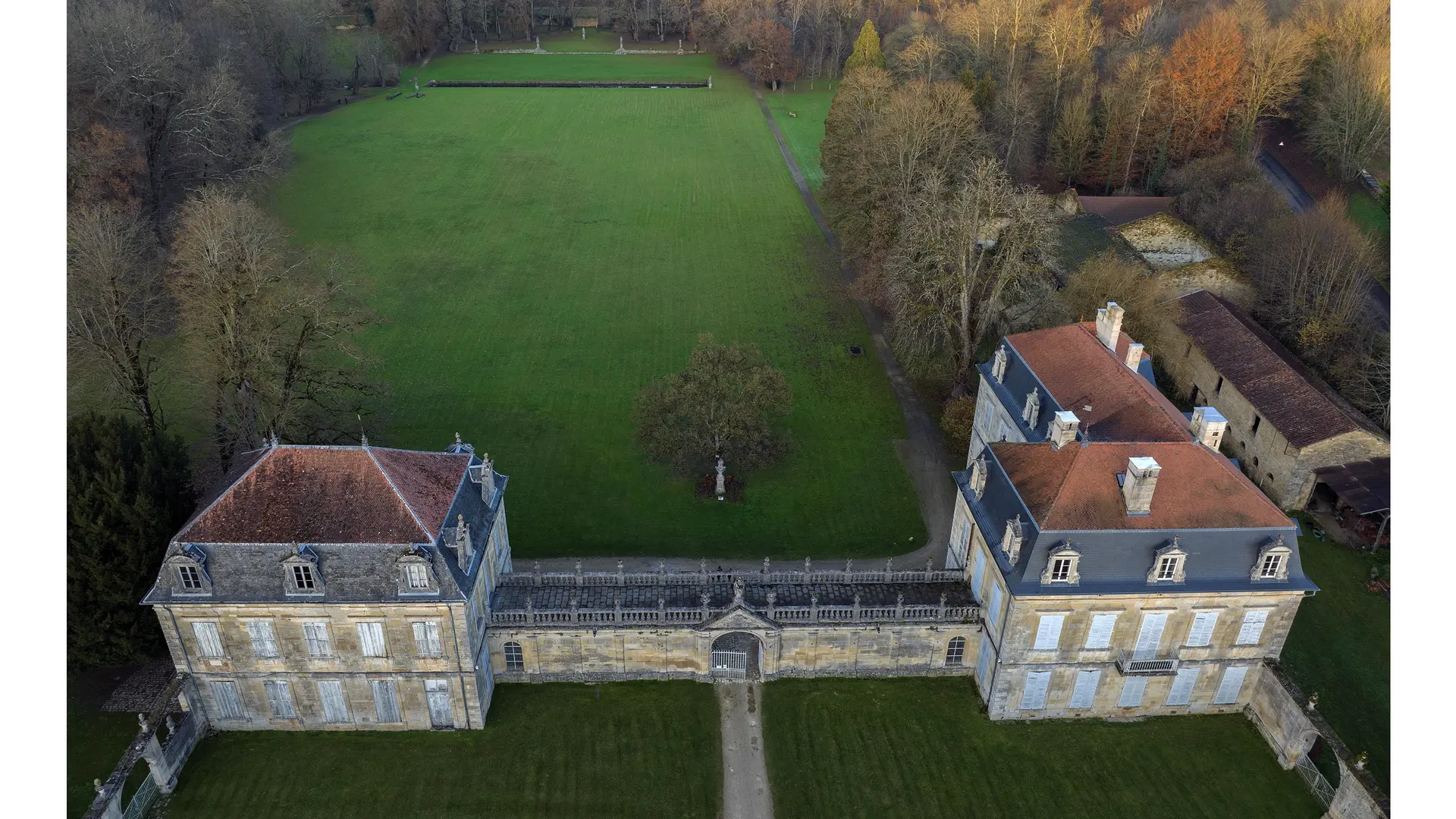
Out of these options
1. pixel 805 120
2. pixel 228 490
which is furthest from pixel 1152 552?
pixel 805 120

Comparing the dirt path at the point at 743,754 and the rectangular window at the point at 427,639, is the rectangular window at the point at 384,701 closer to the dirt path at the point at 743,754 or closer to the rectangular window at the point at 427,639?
the rectangular window at the point at 427,639

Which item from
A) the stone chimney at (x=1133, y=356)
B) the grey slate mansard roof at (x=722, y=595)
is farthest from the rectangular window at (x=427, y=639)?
the stone chimney at (x=1133, y=356)

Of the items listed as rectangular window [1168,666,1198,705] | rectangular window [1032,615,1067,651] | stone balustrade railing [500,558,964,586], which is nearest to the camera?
rectangular window [1032,615,1067,651]

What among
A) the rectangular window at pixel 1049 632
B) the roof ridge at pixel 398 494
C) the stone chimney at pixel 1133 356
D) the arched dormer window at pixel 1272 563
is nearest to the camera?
the roof ridge at pixel 398 494

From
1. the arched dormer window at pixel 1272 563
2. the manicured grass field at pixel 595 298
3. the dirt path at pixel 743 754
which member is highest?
the arched dormer window at pixel 1272 563

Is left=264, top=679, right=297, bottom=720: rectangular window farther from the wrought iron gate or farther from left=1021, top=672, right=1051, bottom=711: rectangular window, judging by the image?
left=1021, top=672, right=1051, bottom=711: rectangular window

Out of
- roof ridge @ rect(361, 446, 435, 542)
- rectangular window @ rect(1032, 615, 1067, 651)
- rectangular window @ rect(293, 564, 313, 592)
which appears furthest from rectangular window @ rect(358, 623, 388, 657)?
rectangular window @ rect(1032, 615, 1067, 651)

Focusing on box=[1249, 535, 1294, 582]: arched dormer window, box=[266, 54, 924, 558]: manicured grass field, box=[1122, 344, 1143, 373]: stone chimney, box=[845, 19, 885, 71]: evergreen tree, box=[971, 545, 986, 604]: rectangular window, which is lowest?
box=[266, 54, 924, 558]: manicured grass field
